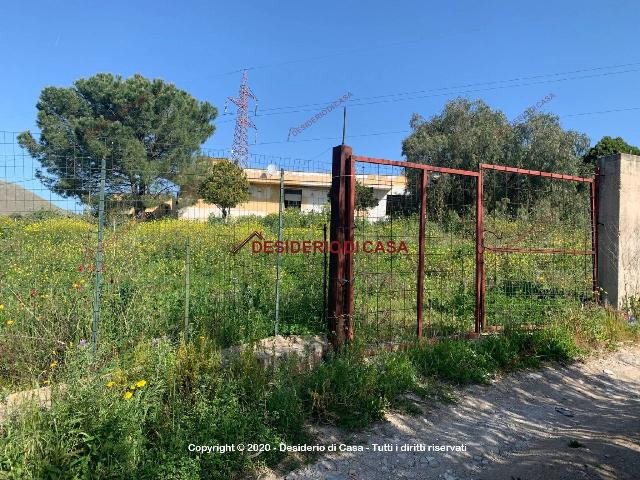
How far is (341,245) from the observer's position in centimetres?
444

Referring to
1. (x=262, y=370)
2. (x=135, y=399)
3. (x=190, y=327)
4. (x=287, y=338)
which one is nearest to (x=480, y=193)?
(x=287, y=338)

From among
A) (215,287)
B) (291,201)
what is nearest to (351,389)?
(215,287)

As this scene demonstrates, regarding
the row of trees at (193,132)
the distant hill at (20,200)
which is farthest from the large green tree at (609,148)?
the distant hill at (20,200)

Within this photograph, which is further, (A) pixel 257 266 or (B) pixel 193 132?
(B) pixel 193 132

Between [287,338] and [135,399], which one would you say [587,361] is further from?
[135,399]

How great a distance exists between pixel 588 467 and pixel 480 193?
10.9 feet

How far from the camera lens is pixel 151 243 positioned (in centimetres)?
716

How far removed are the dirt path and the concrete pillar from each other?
6.94ft

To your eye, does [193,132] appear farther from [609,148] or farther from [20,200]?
[609,148]

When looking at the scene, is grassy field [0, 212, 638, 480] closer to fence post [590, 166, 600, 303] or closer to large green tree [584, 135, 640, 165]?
fence post [590, 166, 600, 303]

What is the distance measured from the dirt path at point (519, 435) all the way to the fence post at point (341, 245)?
112 cm

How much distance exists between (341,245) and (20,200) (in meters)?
3.50

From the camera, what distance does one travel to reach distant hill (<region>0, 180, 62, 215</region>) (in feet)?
14.2

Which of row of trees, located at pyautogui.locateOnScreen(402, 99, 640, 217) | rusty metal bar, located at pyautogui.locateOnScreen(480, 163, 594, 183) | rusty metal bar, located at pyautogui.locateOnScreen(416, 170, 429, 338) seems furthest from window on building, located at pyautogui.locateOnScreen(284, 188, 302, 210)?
row of trees, located at pyautogui.locateOnScreen(402, 99, 640, 217)
